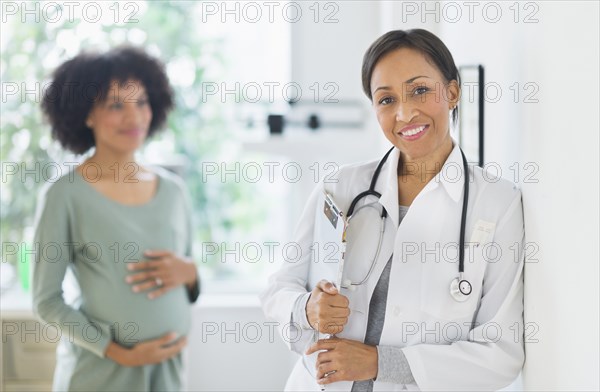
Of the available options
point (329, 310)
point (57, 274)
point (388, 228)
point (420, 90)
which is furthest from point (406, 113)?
point (57, 274)

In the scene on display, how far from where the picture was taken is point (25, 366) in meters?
Answer: 2.60

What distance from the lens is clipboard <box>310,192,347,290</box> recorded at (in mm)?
1289

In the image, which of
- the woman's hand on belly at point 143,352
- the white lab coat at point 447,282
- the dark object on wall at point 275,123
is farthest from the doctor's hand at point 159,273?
the white lab coat at point 447,282

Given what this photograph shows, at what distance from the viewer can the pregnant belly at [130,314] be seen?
6.22 ft

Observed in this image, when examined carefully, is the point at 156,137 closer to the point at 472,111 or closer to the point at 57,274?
the point at 57,274

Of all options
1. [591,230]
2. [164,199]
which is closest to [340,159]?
[164,199]

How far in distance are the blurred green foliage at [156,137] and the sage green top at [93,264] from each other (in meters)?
0.92

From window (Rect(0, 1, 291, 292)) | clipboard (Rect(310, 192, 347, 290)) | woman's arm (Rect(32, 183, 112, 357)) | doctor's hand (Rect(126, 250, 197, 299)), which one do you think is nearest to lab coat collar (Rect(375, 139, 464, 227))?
clipboard (Rect(310, 192, 347, 290))

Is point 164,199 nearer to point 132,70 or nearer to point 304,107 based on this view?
point 132,70

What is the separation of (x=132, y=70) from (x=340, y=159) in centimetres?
87

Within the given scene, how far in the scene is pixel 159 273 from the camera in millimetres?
1949

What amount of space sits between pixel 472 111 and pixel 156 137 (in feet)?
5.03

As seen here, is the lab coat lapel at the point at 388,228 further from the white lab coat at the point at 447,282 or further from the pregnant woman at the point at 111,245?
the pregnant woman at the point at 111,245

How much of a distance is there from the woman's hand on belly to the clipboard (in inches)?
25.0
